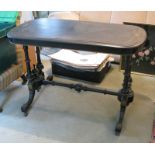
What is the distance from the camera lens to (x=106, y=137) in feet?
5.38

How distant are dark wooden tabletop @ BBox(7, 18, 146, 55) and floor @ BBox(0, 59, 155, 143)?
61cm

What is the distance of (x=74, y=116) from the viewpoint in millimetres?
1851

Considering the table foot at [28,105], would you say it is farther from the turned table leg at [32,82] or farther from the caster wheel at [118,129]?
the caster wheel at [118,129]

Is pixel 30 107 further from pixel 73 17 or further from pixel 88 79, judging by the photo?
pixel 73 17

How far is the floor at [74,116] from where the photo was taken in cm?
165

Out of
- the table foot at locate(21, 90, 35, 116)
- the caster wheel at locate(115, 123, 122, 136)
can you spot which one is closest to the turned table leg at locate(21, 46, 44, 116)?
the table foot at locate(21, 90, 35, 116)

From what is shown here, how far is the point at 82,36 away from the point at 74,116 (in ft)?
2.17

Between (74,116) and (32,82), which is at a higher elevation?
(32,82)

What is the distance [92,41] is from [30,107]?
85 centimetres

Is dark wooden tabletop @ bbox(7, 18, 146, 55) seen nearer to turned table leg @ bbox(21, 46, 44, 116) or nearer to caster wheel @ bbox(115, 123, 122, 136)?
turned table leg @ bbox(21, 46, 44, 116)

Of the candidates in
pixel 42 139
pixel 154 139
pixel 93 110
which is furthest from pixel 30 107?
pixel 154 139

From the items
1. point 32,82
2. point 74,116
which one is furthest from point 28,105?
point 74,116

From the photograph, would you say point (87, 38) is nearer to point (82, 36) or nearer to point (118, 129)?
point (82, 36)

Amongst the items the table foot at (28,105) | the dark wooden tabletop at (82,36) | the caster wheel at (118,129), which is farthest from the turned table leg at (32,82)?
the caster wheel at (118,129)
